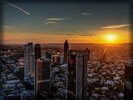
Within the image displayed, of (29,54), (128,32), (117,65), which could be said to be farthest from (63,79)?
(128,32)

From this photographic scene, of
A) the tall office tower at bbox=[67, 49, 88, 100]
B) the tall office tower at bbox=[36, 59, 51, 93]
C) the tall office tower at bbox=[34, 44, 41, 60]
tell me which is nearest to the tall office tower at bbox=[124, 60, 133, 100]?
the tall office tower at bbox=[67, 49, 88, 100]

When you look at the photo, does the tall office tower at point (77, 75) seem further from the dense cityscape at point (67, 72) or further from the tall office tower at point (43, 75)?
the tall office tower at point (43, 75)

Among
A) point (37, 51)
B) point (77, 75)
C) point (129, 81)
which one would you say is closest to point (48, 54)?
point (37, 51)

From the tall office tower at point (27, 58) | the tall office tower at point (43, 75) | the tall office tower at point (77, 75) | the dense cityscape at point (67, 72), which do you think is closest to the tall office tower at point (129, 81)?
the dense cityscape at point (67, 72)

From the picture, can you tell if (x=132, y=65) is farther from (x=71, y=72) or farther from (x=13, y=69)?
(x=13, y=69)

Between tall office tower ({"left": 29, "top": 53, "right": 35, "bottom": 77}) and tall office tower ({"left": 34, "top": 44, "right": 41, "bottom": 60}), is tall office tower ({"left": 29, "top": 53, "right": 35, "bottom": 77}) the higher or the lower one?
the lower one

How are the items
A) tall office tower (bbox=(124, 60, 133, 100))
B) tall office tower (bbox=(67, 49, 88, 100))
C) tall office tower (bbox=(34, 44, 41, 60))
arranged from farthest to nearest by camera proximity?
tall office tower (bbox=(34, 44, 41, 60)) → tall office tower (bbox=(67, 49, 88, 100)) → tall office tower (bbox=(124, 60, 133, 100))

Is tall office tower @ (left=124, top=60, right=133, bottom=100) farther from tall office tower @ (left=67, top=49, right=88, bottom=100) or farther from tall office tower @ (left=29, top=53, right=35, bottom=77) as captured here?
tall office tower @ (left=29, top=53, right=35, bottom=77)
